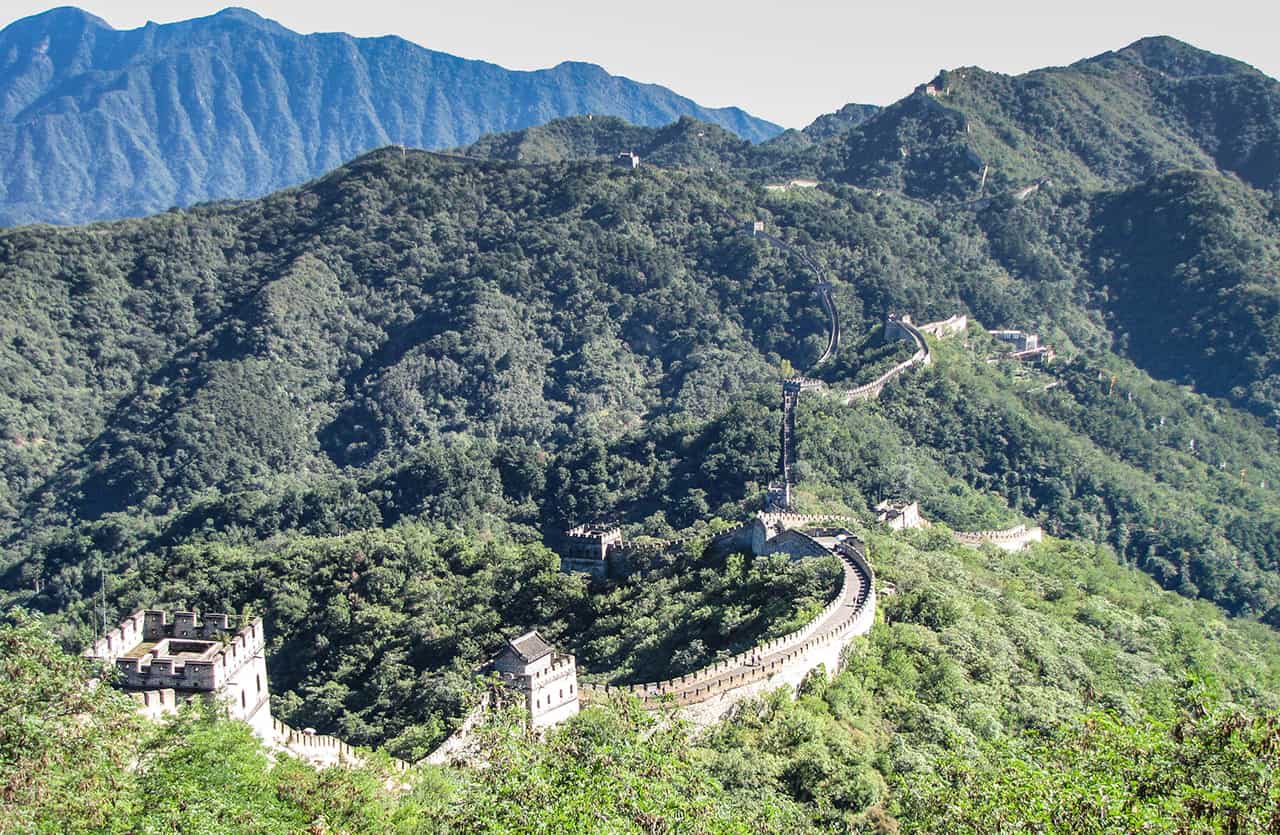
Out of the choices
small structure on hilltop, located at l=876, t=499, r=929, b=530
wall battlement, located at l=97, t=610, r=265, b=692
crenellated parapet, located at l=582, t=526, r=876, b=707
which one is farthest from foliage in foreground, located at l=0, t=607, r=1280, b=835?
small structure on hilltop, located at l=876, t=499, r=929, b=530

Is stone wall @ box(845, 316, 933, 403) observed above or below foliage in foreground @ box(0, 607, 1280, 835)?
below

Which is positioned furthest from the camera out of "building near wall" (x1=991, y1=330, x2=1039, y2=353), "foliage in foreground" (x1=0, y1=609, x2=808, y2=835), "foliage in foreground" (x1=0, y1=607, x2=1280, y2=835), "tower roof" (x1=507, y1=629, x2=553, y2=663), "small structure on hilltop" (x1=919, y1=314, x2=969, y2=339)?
"building near wall" (x1=991, y1=330, x2=1039, y2=353)

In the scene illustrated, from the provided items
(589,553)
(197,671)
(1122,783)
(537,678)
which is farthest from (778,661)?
(589,553)

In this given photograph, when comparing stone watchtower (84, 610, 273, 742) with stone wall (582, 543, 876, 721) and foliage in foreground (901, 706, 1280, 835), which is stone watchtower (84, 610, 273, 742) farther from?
foliage in foreground (901, 706, 1280, 835)

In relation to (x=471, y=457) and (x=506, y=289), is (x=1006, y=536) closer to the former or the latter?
(x=471, y=457)

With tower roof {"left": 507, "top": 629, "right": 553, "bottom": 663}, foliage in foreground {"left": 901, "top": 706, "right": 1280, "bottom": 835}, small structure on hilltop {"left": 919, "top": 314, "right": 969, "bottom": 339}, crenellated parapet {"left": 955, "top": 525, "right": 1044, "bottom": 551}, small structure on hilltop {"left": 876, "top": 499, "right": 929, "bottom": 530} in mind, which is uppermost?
foliage in foreground {"left": 901, "top": 706, "right": 1280, "bottom": 835}

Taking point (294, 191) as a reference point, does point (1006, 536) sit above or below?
below

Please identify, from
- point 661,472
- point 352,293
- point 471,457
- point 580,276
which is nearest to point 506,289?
point 580,276
